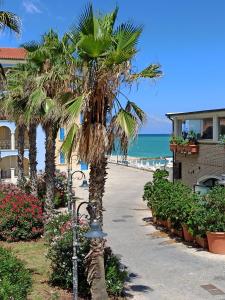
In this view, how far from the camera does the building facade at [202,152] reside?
22.7m

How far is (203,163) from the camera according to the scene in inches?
955

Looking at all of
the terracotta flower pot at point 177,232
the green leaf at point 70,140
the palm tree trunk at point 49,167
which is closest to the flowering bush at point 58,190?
the palm tree trunk at point 49,167

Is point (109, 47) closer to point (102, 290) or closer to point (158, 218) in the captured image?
point (102, 290)

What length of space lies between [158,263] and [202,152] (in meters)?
10.2

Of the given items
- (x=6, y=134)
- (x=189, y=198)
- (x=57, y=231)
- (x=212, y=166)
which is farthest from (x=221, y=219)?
(x=6, y=134)

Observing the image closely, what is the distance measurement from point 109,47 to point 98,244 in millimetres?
4454

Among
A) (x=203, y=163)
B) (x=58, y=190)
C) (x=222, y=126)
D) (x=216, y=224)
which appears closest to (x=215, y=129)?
(x=222, y=126)

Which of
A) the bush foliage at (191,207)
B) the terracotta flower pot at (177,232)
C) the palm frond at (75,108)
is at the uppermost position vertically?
the palm frond at (75,108)

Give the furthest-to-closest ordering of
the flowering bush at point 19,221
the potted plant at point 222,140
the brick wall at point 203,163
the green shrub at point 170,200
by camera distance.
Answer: the brick wall at point 203,163 → the potted plant at point 222,140 → the flowering bush at point 19,221 → the green shrub at point 170,200

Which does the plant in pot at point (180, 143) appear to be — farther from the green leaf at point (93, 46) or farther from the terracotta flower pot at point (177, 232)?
the green leaf at point (93, 46)

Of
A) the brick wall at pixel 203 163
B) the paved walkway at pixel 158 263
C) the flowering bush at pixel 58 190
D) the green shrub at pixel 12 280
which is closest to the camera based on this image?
the green shrub at pixel 12 280

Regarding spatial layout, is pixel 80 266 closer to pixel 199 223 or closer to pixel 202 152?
pixel 199 223

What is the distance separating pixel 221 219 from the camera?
1598 cm

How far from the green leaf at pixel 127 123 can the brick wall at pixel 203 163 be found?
1261cm
